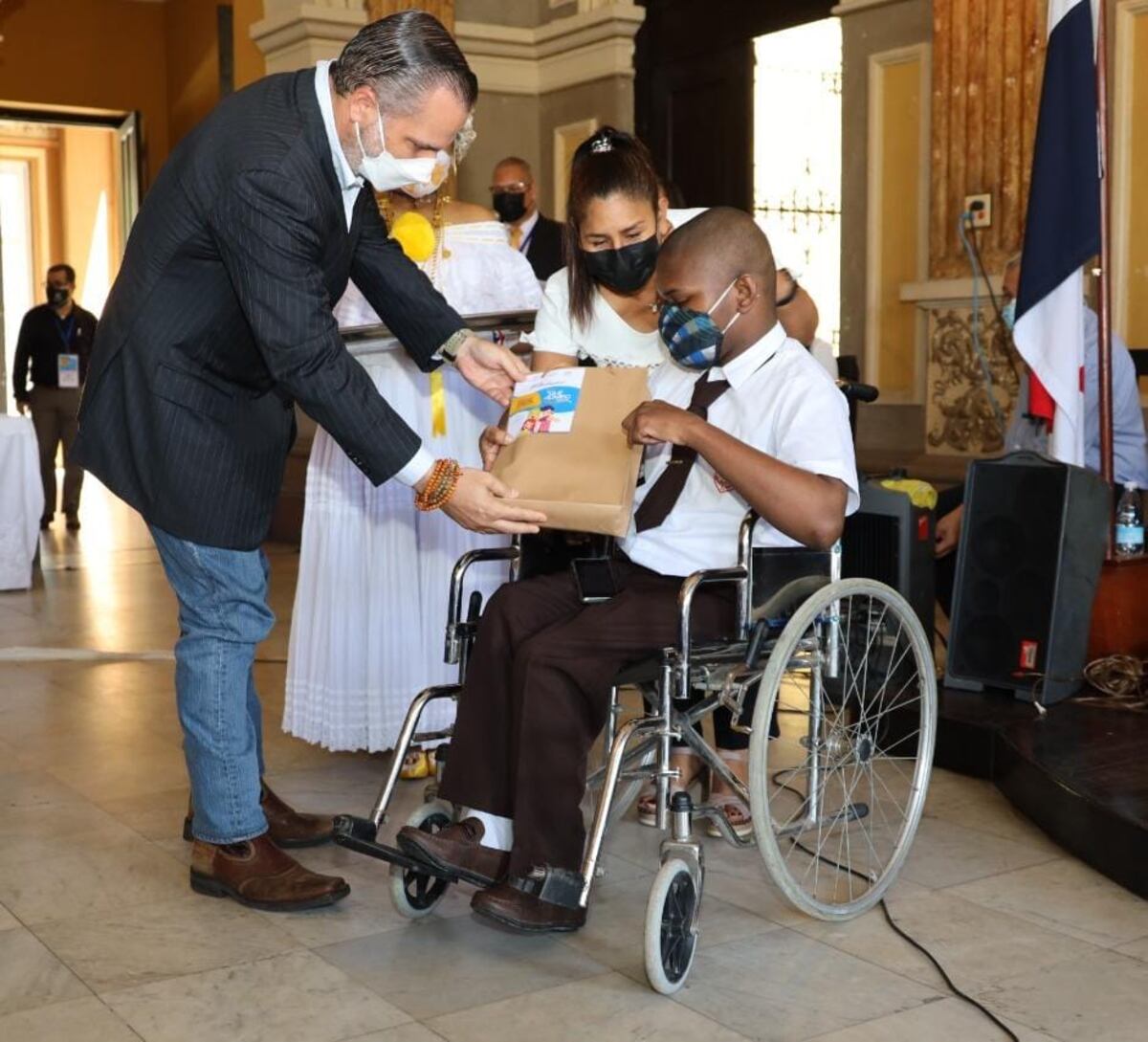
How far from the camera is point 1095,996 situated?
2387 millimetres

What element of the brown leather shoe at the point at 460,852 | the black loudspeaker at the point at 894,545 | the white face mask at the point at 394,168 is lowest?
the brown leather shoe at the point at 460,852

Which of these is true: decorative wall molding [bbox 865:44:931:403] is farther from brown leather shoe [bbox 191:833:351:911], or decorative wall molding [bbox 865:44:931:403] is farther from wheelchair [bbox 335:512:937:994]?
brown leather shoe [bbox 191:833:351:911]

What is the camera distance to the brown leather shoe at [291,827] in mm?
3143

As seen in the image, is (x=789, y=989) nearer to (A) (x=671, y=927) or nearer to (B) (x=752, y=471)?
(A) (x=671, y=927)

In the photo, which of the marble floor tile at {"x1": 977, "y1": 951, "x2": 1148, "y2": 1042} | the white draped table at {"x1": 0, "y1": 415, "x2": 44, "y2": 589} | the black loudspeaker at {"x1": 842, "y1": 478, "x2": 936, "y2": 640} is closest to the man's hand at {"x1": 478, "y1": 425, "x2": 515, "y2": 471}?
the marble floor tile at {"x1": 977, "y1": 951, "x2": 1148, "y2": 1042}

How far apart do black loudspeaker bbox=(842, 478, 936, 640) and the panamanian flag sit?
40 centimetres

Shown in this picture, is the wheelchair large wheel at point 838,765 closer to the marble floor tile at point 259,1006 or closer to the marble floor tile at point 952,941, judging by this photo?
the marble floor tile at point 952,941

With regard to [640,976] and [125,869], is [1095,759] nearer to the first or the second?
[640,976]

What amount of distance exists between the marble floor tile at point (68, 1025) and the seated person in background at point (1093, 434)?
8.28ft

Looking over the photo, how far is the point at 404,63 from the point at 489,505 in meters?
0.69

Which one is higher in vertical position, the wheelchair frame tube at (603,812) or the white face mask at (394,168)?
the white face mask at (394,168)

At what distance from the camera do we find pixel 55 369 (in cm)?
896

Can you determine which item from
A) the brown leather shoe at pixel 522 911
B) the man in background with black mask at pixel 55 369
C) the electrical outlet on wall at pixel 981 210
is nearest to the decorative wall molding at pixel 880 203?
the electrical outlet on wall at pixel 981 210

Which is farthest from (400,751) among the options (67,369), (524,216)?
(67,369)
